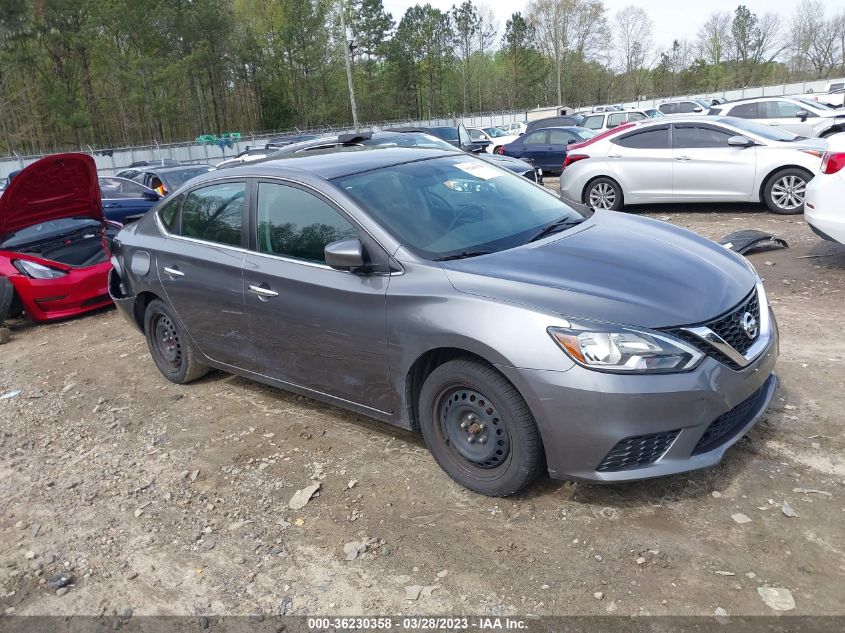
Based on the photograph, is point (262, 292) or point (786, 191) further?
point (786, 191)

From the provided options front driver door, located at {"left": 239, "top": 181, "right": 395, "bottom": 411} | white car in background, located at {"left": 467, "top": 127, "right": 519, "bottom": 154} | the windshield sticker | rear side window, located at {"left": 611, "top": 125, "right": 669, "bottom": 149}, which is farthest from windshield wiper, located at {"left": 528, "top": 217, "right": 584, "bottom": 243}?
white car in background, located at {"left": 467, "top": 127, "right": 519, "bottom": 154}

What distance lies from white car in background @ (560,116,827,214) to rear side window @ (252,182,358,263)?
8080 mm

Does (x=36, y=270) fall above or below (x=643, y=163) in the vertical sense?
below

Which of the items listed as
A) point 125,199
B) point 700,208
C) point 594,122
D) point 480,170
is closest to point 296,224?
point 480,170

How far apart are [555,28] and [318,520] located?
302 ft

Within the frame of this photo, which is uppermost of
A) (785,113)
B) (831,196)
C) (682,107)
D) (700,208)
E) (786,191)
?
(682,107)

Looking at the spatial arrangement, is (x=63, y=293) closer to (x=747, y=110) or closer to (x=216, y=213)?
(x=216, y=213)

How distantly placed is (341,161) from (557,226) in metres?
1.44

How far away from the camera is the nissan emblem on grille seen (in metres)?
3.26

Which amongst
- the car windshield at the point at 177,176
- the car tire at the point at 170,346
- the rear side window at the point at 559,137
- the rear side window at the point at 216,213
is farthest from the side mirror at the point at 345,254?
the rear side window at the point at 559,137

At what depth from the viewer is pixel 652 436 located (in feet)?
9.80

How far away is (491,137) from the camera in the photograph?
27.8 m

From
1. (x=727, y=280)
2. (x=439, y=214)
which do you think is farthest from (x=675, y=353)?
(x=439, y=214)

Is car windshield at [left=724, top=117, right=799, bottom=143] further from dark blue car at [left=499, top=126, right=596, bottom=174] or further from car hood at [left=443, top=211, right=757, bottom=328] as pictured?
dark blue car at [left=499, top=126, right=596, bottom=174]
